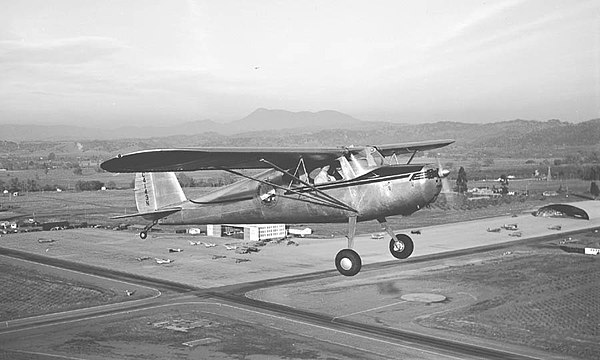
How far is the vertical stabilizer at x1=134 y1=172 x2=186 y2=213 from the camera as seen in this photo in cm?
1919

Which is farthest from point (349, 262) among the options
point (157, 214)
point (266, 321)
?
point (266, 321)

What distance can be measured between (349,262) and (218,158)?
412 cm

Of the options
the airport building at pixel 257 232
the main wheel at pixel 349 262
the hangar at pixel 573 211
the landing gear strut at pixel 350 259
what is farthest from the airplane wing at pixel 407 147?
the hangar at pixel 573 211

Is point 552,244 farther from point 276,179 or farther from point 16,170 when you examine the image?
point 16,170

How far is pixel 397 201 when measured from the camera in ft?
41.1

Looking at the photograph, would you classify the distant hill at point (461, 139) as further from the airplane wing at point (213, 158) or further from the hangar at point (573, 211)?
the airplane wing at point (213, 158)

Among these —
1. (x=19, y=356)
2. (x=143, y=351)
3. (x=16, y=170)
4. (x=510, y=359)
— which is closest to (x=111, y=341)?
(x=143, y=351)

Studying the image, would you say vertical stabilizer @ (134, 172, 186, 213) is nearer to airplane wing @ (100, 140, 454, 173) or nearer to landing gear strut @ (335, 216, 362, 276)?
airplane wing @ (100, 140, 454, 173)

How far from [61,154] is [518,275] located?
13496 cm

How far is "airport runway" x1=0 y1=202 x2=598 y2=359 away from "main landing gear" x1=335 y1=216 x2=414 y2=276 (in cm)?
2144

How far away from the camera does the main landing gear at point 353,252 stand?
13.4 metres

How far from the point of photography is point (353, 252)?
1363cm

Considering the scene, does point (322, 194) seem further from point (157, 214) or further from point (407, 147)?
point (157, 214)

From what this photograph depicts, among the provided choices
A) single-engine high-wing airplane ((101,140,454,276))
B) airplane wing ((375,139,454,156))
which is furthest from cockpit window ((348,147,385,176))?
airplane wing ((375,139,454,156))
